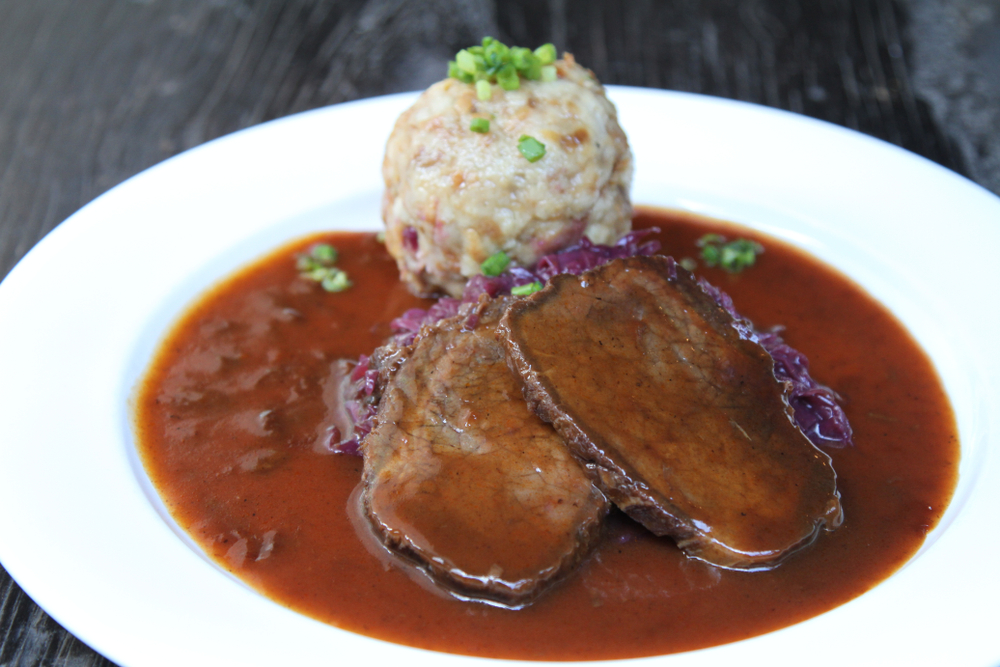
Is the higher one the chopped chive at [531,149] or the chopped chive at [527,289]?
the chopped chive at [531,149]

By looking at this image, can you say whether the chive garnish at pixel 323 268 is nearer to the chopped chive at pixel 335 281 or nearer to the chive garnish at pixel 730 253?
the chopped chive at pixel 335 281

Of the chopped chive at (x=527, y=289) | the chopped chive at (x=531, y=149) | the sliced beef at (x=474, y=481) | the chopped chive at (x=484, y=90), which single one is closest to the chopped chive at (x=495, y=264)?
the chopped chive at (x=527, y=289)

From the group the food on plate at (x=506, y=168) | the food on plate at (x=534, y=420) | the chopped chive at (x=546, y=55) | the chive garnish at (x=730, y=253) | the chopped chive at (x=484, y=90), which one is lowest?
the chive garnish at (x=730, y=253)

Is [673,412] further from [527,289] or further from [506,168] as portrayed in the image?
[506,168]

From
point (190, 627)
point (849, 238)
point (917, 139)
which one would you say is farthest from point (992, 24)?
point (190, 627)

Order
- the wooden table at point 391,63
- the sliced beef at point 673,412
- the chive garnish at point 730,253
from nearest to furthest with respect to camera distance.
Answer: the sliced beef at point 673,412, the chive garnish at point 730,253, the wooden table at point 391,63

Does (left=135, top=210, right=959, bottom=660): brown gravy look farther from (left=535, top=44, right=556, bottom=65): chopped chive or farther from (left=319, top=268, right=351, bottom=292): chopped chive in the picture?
(left=535, top=44, right=556, bottom=65): chopped chive

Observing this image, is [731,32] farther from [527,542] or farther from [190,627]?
[190,627]
